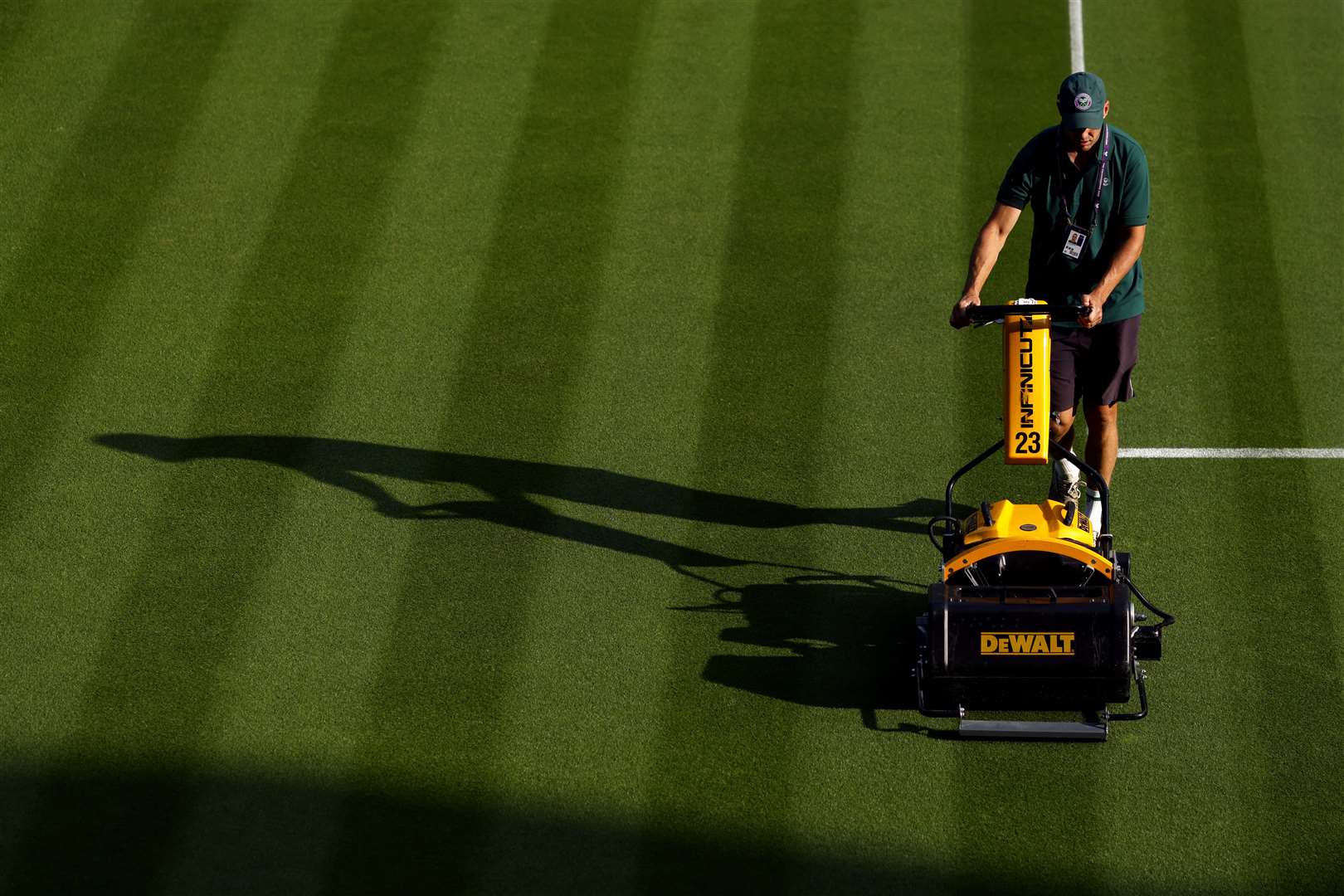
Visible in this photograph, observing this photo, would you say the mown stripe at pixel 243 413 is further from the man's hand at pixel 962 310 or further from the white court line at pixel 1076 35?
the white court line at pixel 1076 35

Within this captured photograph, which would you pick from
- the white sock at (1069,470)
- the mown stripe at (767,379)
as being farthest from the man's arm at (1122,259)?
the mown stripe at (767,379)

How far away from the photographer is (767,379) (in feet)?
32.7

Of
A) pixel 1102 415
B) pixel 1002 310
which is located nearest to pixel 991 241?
pixel 1002 310

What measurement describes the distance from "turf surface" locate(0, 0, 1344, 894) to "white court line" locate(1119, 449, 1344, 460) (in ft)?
0.33

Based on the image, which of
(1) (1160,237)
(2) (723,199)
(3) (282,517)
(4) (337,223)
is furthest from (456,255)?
(1) (1160,237)

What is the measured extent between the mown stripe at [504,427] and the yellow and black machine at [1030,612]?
186 cm

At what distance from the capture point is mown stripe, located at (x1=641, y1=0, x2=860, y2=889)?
7211 mm

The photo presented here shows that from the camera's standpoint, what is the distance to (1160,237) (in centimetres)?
1115

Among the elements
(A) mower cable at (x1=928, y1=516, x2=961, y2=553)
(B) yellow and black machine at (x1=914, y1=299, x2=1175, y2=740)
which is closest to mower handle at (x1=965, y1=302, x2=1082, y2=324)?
(B) yellow and black machine at (x1=914, y1=299, x2=1175, y2=740)

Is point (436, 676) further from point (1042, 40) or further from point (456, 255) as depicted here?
point (1042, 40)

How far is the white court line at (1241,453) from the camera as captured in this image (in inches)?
362

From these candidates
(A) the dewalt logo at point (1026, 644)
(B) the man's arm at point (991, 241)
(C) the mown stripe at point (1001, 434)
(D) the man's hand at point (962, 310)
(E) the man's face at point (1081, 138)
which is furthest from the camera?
(B) the man's arm at point (991, 241)

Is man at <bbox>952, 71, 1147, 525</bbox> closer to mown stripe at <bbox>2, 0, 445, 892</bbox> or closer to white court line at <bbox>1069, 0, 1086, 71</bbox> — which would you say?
mown stripe at <bbox>2, 0, 445, 892</bbox>

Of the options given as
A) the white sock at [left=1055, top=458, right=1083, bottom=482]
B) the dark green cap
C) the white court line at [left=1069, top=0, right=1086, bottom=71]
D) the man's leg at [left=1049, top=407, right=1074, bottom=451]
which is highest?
the white court line at [left=1069, top=0, right=1086, bottom=71]
